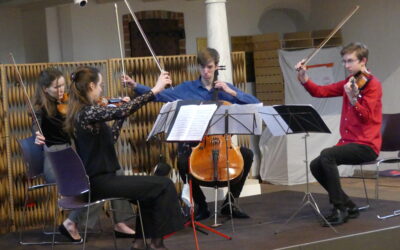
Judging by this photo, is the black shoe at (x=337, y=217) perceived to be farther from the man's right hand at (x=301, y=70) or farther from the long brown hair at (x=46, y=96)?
the long brown hair at (x=46, y=96)

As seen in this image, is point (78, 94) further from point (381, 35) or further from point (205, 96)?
point (381, 35)

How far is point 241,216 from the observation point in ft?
19.1

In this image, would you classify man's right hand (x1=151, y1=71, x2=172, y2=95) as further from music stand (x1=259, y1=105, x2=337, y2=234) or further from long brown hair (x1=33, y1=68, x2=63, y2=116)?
long brown hair (x1=33, y1=68, x2=63, y2=116)

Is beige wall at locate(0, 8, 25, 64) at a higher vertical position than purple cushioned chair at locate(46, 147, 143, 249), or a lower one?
higher

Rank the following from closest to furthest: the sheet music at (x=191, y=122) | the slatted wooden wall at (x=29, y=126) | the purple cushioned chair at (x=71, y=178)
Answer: the purple cushioned chair at (x=71, y=178), the sheet music at (x=191, y=122), the slatted wooden wall at (x=29, y=126)

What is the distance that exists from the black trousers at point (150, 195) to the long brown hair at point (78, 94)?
379 mm

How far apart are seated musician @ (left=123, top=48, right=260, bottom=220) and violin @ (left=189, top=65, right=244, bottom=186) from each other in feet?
1.01

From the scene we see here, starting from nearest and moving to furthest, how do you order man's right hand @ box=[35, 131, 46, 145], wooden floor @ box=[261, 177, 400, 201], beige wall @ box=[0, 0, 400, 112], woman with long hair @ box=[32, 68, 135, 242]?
man's right hand @ box=[35, 131, 46, 145] < woman with long hair @ box=[32, 68, 135, 242] < wooden floor @ box=[261, 177, 400, 201] < beige wall @ box=[0, 0, 400, 112]

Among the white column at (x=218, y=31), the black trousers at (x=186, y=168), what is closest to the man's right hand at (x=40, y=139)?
the black trousers at (x=186, y=168)

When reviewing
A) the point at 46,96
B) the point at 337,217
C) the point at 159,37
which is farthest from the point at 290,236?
the point at 159,37

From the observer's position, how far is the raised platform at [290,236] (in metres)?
4.89

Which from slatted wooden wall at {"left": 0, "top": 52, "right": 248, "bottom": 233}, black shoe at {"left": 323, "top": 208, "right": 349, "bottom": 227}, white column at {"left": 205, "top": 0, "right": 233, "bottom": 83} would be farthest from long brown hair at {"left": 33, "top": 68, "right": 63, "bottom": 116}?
white column at {"left": 205, "top": 0, "right": 233, "bottom": 83}

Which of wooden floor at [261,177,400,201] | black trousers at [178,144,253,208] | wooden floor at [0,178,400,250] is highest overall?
black trousers at [178,144,253,208]

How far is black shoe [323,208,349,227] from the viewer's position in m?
5.34
